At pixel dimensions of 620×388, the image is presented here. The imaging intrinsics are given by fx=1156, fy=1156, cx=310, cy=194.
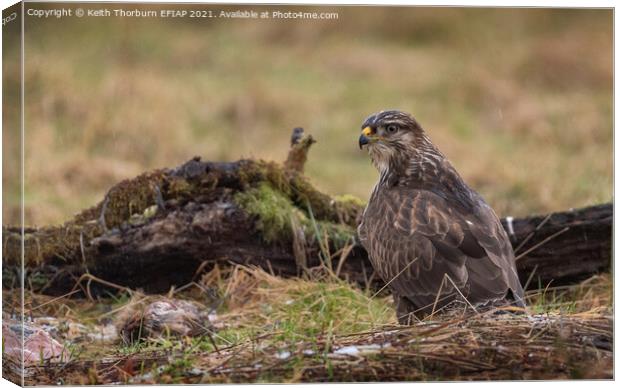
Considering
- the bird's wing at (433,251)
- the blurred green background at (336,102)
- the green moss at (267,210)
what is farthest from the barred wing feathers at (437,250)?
the blurred green background at (336,102)

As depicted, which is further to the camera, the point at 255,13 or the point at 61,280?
the point at 61,280

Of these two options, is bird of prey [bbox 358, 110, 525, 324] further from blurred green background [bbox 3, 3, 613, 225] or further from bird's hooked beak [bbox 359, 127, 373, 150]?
blurred green background [bbox 3, 3, 613, 225]

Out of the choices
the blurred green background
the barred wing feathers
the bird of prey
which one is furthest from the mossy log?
the blurred green background

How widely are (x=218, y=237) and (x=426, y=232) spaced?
167 cm

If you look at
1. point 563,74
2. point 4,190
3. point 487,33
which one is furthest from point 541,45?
point 4,190

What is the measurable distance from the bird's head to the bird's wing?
436 mm

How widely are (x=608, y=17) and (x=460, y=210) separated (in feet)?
4.77

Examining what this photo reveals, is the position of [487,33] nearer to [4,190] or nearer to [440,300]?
[440,300]

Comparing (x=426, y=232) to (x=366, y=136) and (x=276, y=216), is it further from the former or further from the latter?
(x=276, y=216)

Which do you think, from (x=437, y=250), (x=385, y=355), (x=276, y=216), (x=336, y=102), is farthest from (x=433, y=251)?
(x=336, y=102)

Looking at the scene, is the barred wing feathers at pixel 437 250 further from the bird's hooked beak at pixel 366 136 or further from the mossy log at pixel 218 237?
the mossy log at pixel 218 237

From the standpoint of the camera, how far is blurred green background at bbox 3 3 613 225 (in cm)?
1111

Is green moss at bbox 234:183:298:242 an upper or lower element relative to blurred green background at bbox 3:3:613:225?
lower

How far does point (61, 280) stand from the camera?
780 cm
